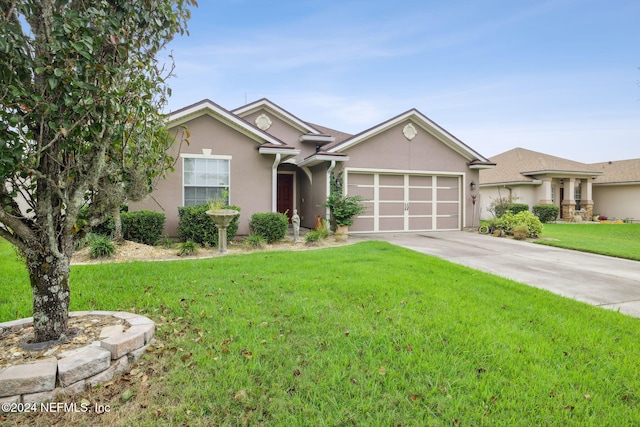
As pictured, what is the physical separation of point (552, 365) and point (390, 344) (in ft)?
4.71

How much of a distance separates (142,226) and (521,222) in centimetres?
1284

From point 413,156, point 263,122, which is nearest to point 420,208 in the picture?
point 413,156

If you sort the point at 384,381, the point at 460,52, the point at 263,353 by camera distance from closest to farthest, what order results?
1. the point at 384,381
2. the point at 263,353
3. the point at 460,52

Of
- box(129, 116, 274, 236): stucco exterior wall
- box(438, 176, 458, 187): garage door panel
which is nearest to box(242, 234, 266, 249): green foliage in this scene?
box(129, 116, 274, 236): stucco exterior wall

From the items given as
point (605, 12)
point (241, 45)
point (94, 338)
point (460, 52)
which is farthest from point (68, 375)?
point (605, 12)

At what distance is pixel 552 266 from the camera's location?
23.3ft

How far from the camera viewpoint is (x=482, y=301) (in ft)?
14.8

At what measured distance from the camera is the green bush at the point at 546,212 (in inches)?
762

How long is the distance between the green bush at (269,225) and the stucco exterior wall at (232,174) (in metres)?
0.76

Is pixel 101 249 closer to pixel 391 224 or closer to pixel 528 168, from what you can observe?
pixel 391 224

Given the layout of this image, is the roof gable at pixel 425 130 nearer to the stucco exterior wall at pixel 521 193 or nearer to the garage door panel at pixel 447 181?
the garage door panel at pixel 447 181

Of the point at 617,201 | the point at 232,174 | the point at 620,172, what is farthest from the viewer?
the point at 620,172

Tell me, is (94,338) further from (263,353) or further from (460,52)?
(460,52)

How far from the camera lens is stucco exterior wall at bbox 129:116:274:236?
9781mm
